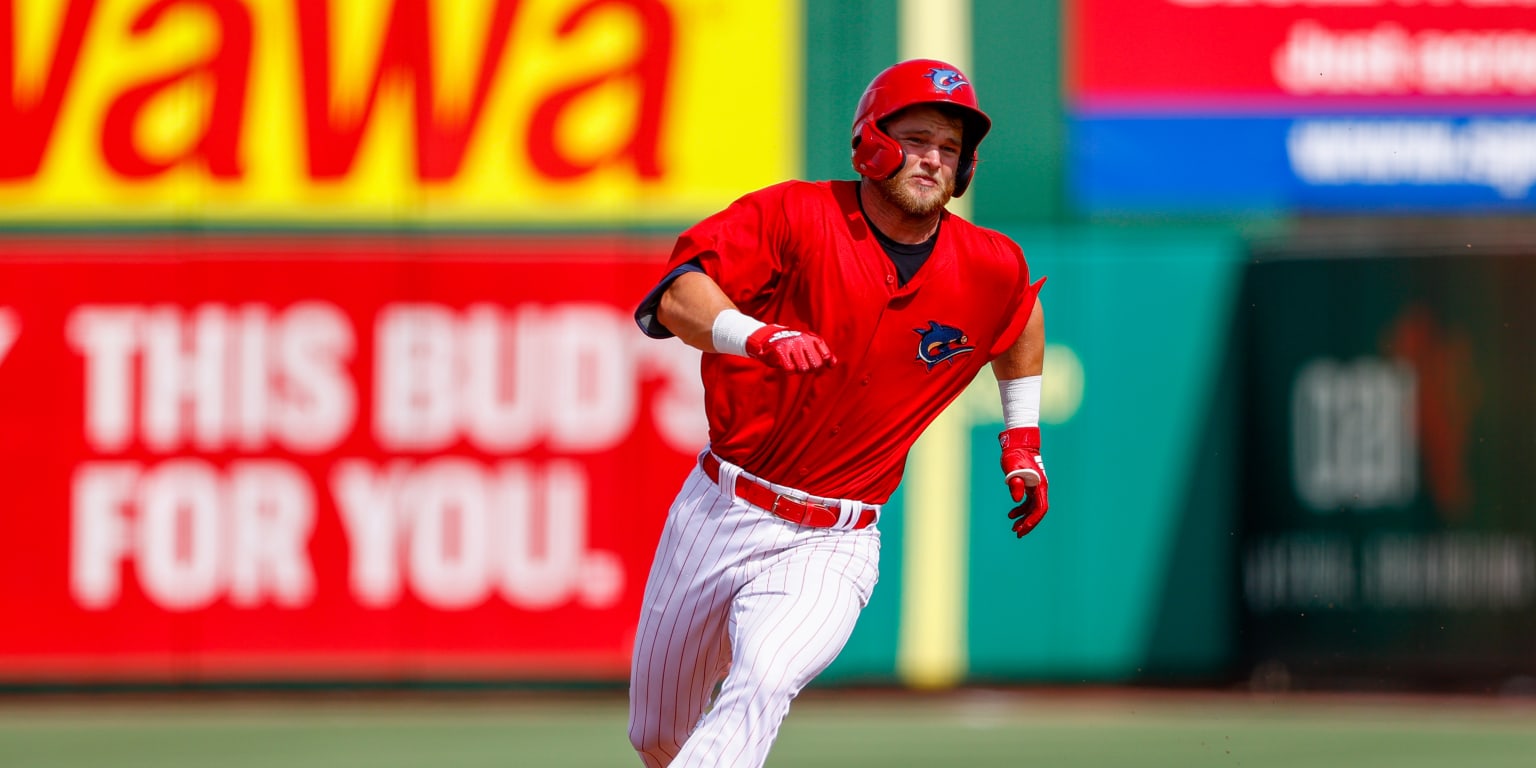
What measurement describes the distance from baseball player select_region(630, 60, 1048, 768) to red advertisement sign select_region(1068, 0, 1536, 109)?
5444mm

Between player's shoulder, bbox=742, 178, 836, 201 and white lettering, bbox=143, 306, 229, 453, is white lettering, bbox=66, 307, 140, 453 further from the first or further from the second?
player's shoulder, bbox=742, 178, 836, 201

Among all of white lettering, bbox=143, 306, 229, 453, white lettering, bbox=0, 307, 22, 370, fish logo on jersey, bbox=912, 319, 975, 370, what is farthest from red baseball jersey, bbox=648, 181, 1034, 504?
white lettering, bbox=0, 307, 22, 370

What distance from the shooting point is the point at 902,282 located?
17.0ft

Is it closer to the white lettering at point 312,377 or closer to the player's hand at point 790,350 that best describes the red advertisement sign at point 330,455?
the white lettering at point 312,377

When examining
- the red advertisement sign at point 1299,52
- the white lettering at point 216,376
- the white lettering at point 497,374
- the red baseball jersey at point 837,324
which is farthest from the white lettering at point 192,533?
the red baseball jersey at point 837,324

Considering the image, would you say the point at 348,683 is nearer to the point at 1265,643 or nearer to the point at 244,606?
the point at 244,606

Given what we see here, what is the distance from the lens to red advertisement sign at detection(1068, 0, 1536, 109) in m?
10.5

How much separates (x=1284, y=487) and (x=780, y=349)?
21.4 feet

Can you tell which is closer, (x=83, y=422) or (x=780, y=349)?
(x=780, y=349)

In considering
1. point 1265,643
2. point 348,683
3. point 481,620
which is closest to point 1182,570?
point 1265,643

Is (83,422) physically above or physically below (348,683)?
above

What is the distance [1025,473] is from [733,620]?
3.08ft

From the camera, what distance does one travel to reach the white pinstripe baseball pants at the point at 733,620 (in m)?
4.84

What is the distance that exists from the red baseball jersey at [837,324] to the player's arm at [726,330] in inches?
4.3
